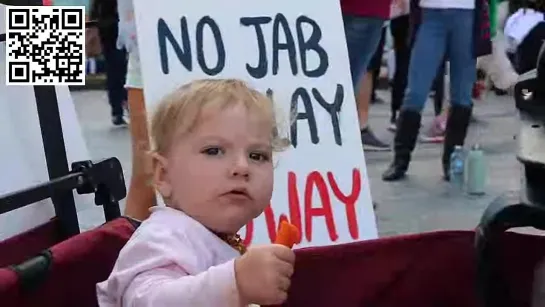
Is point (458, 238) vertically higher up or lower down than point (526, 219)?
lower down

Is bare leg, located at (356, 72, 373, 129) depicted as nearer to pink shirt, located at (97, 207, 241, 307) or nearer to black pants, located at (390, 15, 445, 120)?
black pants, located at (390, 15, 445, 120)

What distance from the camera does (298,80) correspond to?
9.36 feet

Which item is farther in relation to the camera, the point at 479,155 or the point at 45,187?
the point at 479,155

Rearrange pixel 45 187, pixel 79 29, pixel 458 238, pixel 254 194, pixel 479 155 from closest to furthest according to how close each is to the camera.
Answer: pixel 254 194
pixel 458 238
pixel 45 187
pixel 79 29
pixel 479 155

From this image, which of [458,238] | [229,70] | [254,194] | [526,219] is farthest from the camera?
[229,70]

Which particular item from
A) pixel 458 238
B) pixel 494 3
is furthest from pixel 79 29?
pixel 494 3

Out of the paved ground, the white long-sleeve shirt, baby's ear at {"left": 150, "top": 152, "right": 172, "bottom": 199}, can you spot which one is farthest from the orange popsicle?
the white long-sleeve shirt

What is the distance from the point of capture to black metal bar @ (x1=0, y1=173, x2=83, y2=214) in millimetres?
1625

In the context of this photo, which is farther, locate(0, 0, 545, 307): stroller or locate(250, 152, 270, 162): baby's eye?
locate(0, 0, 545, 307): stroller

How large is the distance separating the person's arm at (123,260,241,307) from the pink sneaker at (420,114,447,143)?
515 centimetres

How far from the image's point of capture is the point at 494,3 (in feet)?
20.6

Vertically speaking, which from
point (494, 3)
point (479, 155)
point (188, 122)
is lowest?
point (479, 155)

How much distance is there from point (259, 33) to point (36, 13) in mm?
1046

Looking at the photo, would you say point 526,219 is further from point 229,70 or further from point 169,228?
point 229,70
